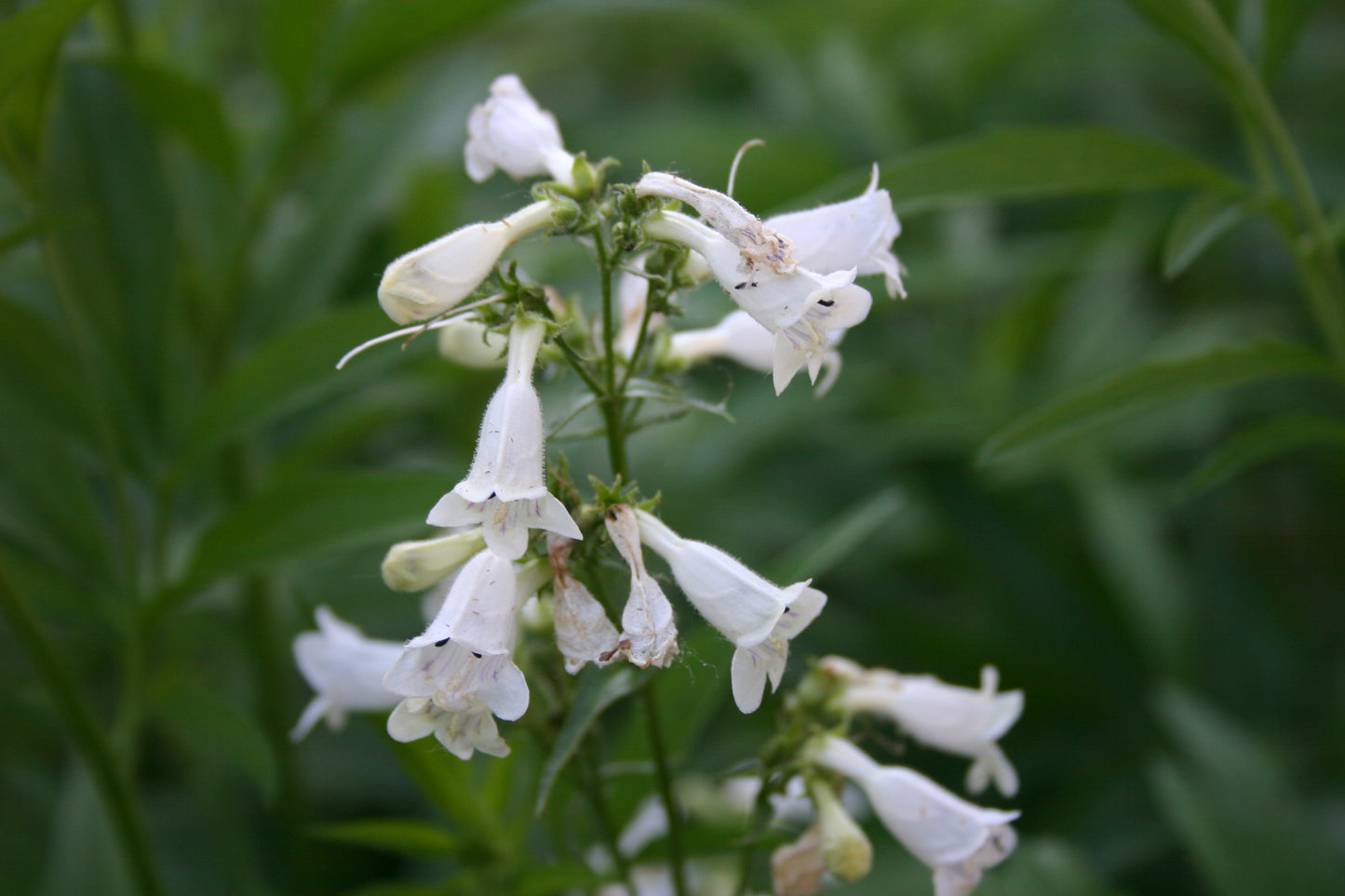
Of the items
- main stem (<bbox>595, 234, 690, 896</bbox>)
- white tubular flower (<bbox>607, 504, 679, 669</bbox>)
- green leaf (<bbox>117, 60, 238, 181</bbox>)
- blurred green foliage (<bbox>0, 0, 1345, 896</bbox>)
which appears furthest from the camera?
green leaf (<bbox>117, 60, 238, 181</bbox>)

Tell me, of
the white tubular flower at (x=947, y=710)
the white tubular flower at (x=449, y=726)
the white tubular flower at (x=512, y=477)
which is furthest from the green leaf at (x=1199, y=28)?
the white tubular flower at (x=449, y=726)

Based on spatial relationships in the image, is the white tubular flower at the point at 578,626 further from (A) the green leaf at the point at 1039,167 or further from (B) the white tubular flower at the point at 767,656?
A: (A) the green leaf at the point at 1039,167

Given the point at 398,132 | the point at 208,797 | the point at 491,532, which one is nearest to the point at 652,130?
the point at 398,132

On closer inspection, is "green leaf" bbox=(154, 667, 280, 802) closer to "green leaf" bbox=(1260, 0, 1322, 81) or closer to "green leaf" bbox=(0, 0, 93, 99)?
"green leaf" bbox=(0, 0, 93, 99)

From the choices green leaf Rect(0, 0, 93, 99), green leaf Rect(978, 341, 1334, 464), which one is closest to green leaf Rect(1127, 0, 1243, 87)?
green leaf Rect(978, 341, 1334, 464)

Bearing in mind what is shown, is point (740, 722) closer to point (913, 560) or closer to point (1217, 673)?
point (913, 560)

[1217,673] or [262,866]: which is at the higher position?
[262,866]
